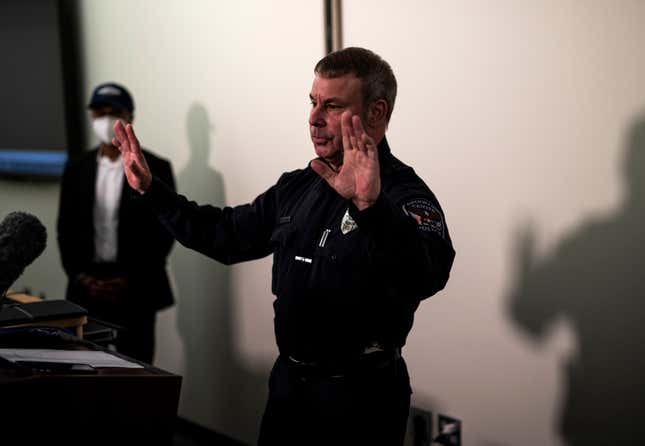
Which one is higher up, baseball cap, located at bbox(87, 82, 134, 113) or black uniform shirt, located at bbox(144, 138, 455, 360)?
baseball cap, located at bbox(87, 82, 134, 113)

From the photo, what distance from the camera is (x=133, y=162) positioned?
171 cm

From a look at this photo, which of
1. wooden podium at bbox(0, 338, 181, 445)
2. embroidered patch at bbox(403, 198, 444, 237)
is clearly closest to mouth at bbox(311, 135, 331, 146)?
embroidered patch at bbox(403, 198, 444, 237)

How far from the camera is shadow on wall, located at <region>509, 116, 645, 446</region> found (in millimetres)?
1861

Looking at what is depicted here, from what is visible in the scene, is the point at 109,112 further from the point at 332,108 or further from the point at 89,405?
the point at 89,405

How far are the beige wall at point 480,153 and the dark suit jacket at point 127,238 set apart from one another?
0.27m

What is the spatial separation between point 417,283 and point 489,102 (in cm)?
93

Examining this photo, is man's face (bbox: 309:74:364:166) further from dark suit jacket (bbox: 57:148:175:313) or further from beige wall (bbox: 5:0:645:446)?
dark suit jacket (bbox: 57:148:175:313)

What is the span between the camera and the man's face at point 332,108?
155 cm

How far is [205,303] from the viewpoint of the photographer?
10.4 ft

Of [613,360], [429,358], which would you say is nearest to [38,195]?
[429,358]

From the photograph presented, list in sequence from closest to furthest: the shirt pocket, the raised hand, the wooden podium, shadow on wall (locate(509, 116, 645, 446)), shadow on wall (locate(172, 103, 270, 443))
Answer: the wooden podium → the raised hand → the shirt pocket → shadow on wall (locate(509, 116, 645, 446)) → shadow on wall (locate(172, 103, 270, 443))

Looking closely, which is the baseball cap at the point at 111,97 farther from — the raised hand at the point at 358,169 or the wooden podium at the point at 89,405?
the wooden podium at the point at 89,405

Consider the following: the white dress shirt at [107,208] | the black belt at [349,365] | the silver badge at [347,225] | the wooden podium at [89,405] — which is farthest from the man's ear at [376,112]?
the white dress shirt at [107,208]

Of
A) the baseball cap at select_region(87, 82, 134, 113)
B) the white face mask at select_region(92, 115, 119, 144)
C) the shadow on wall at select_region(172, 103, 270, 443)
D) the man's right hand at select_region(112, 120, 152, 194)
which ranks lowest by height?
the shadow on wall at select_region(172, 103, 270, 443)
